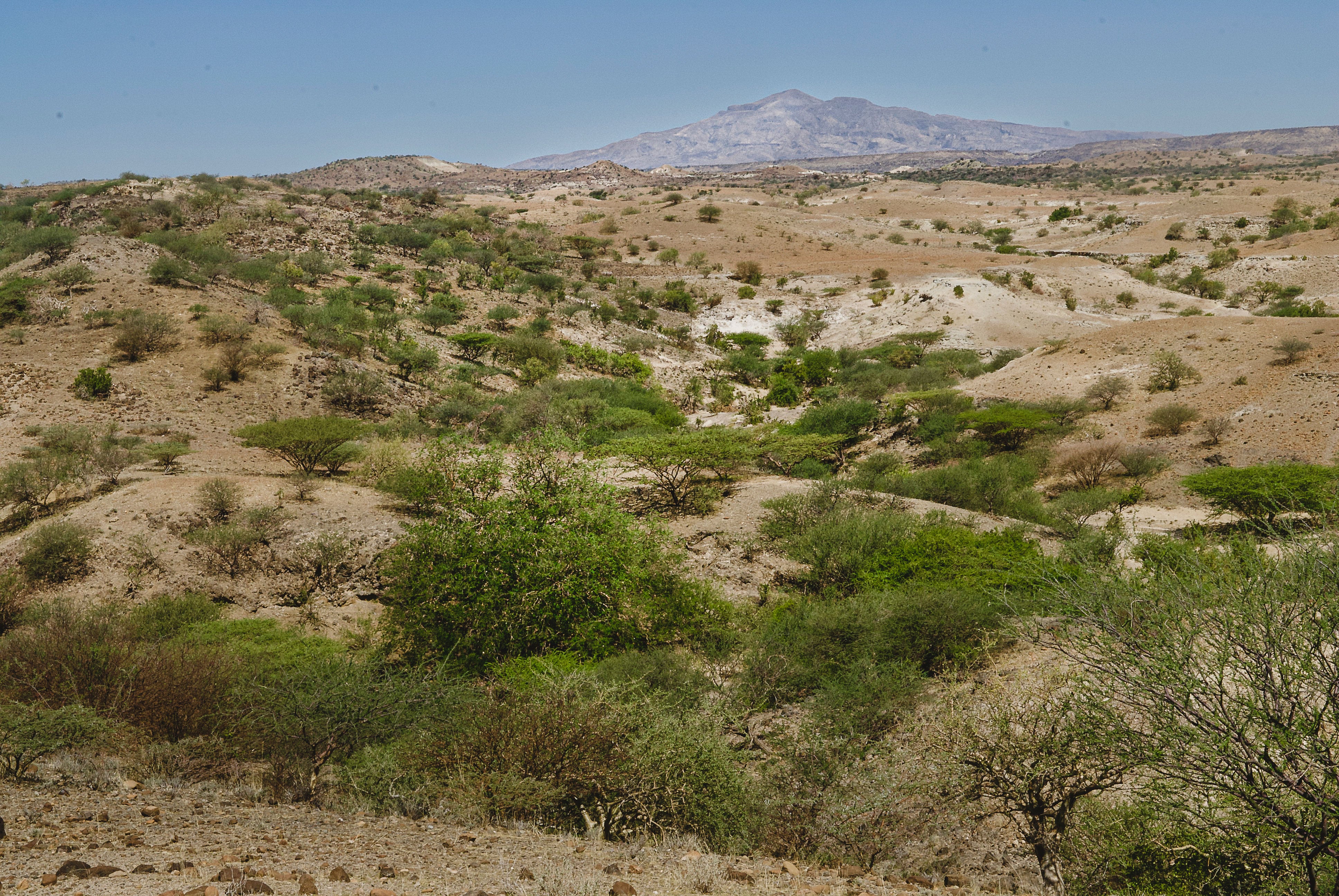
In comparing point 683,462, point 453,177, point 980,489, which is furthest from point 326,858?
point 453,177

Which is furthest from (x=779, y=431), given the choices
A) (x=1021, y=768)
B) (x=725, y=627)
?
(x=1021, y=768)

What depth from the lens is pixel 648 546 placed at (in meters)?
11.5

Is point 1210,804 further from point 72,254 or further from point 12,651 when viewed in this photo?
point 72,254

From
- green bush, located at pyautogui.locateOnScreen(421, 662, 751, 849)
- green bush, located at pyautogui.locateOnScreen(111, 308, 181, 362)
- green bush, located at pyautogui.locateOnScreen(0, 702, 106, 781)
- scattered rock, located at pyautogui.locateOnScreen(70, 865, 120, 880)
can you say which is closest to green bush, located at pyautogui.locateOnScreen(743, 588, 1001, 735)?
green bush, located at pyautogui.locateOnScreen(421, 662, 751, 849)

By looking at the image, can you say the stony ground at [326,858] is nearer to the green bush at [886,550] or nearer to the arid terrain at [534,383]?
the arid terrain at [534,383]

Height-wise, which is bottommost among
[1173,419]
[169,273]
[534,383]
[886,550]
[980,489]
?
[980,489]

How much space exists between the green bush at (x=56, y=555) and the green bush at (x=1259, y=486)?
23316 millimetres

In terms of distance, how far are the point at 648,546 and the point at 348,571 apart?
22.6 ft

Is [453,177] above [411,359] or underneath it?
above

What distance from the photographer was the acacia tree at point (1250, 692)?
4.28 m

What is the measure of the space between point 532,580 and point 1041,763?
22.2ft

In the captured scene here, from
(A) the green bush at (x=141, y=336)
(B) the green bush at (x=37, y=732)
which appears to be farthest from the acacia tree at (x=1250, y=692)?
(A) the green bush at (x=141, y=336)

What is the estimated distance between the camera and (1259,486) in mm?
16484

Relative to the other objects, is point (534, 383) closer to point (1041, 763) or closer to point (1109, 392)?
point (1109, 392)
